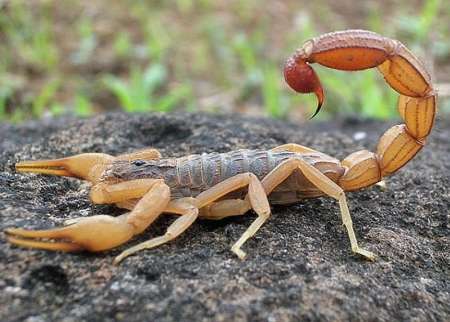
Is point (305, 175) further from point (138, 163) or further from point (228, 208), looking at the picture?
point (138, 163)

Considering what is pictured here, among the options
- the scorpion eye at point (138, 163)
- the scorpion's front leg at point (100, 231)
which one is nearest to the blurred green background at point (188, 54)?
the scorpion eye at point (138, 163)

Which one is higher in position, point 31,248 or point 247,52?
point 247,52

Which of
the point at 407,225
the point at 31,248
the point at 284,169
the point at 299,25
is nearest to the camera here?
the point at 31,248

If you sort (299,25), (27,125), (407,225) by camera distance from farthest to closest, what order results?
1. (299,25)
2. (27,125)
3. (407,225)

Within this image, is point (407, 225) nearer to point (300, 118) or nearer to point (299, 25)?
point (300, 118)

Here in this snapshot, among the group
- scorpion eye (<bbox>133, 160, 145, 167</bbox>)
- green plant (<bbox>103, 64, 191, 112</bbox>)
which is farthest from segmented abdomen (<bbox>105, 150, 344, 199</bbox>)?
green plant (<bbox>103, 64, 191, 112</bbox>)

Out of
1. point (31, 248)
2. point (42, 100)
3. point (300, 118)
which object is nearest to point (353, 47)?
point (31, 248)

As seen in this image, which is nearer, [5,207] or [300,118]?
[5,207]

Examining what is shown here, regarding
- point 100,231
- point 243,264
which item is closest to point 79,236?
point 100,231

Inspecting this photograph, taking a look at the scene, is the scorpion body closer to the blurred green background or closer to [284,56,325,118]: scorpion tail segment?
[284,56,325,118]: scorpion tail segment
